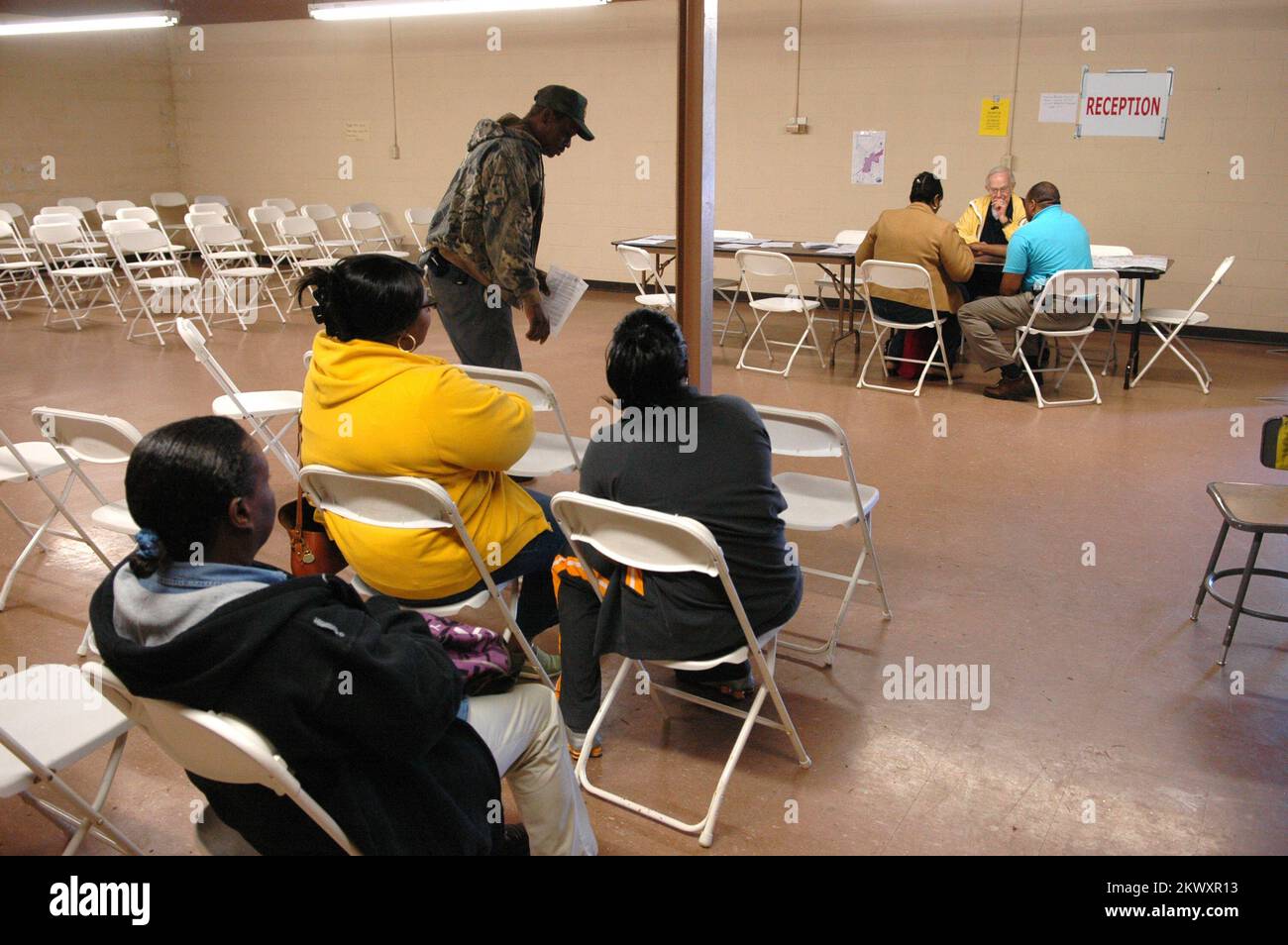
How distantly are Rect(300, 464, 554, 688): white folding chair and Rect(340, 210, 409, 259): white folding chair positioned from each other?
7737mm

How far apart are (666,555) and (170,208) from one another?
11309 mm

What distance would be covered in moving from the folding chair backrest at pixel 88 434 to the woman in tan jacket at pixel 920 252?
14.7 ft

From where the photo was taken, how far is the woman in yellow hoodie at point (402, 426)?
92.0 inches

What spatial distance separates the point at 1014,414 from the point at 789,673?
3265mm

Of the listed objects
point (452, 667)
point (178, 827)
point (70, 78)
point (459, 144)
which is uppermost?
point (70, 78)

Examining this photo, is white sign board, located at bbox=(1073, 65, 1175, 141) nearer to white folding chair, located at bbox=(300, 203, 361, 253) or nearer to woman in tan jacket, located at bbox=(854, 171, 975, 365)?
woman in tan jacket, located at bbox=(854, 171, 975, 365)

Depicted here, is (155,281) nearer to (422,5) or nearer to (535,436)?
(422,5)

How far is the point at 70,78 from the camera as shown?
10.5 meters

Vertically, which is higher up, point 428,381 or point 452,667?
point 428,381

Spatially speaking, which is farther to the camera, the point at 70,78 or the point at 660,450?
the point at 70,78

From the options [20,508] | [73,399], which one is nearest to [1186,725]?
[20,508]

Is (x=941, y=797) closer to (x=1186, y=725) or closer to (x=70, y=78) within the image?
(x=1186, y=725)

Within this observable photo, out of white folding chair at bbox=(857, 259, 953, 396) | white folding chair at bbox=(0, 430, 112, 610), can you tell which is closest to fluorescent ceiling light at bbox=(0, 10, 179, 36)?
white folding chair at bbox=(0, 430, 112, 610)

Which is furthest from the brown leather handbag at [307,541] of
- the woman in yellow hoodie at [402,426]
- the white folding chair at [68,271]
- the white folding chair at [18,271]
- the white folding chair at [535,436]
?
the white folding chair at [18,271]
